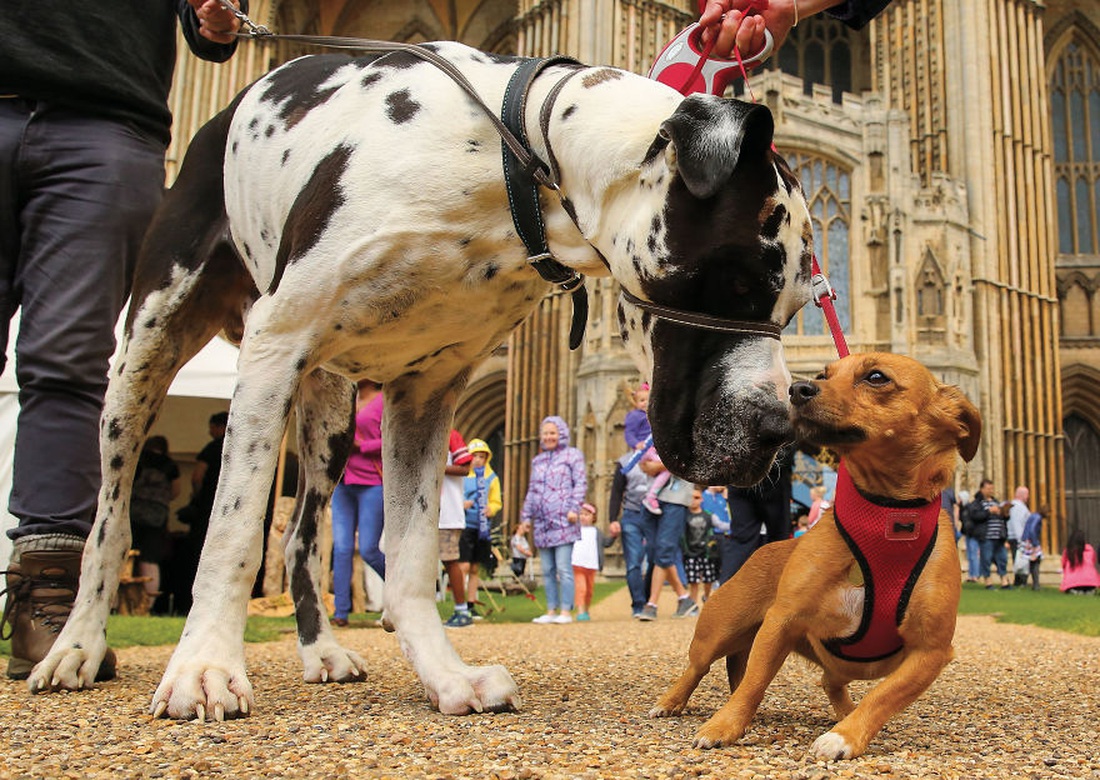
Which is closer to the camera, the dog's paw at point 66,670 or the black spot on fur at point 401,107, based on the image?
the black spot on fur at point 401,107

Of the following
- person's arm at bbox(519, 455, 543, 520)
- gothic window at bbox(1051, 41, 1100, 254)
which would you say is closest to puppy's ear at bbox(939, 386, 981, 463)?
person's arm at bbox(519, 455, 543, 520)

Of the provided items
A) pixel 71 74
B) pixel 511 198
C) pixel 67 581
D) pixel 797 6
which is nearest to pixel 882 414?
pixel 511 198

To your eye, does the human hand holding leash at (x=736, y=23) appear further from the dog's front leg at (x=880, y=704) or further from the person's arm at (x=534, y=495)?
the person's arm at (x=534, y=495)

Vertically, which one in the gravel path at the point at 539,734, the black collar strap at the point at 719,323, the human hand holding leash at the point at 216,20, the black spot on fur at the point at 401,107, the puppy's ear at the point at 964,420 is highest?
the human hand holding leash at the point at 216,20

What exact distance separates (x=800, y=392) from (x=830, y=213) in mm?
20917

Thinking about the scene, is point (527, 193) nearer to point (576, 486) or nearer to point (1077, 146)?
point (576, 486)

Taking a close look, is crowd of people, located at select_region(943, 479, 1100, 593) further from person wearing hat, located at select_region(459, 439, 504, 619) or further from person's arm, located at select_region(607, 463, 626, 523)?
person wearing hat, located at select_region(459, 439, 504, 619)

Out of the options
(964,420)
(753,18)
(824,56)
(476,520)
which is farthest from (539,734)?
(824,56)

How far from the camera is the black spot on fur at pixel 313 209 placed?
2.30m

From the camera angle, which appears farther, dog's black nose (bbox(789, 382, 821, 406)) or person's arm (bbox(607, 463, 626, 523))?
person's arm (bbox(607, 463, 626, 523))

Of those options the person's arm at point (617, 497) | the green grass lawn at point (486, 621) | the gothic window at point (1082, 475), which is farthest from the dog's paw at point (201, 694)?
the gothic window at point (1082, 475)

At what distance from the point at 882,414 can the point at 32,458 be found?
7.65 ft

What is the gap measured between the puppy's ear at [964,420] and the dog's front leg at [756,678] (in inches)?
21.0

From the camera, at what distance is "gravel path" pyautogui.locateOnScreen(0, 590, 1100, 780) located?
66.9 inches
